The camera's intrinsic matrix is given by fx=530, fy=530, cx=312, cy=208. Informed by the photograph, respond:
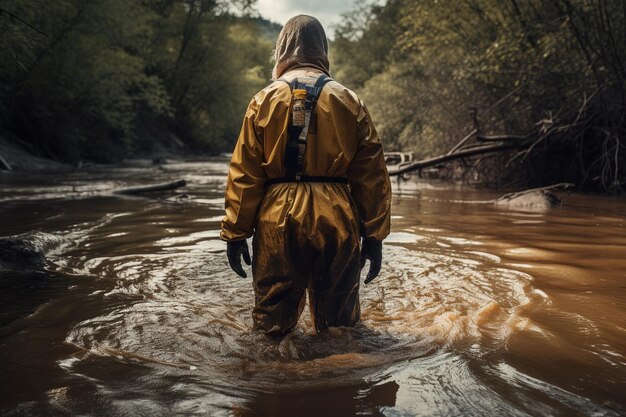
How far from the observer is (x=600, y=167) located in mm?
12211

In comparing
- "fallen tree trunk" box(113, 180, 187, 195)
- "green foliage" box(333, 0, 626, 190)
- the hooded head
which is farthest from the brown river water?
"green foliage" box(333, 0, 626, 190)

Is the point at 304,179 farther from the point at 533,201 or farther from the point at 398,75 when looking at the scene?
the point at 398,75

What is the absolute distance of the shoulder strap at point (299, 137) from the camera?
284cm

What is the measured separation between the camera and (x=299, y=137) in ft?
9.32

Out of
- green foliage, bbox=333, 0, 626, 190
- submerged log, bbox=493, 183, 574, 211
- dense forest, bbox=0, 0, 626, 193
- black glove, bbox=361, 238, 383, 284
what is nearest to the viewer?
black glove, bbox=361, 238, 383, 284

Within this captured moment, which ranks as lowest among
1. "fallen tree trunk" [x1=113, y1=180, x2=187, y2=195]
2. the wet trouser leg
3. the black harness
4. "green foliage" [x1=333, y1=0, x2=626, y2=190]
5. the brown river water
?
the brown river water

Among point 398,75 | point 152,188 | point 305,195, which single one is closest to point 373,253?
point 305,195

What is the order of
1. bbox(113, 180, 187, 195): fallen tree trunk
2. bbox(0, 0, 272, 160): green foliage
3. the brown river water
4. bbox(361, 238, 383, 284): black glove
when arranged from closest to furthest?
1. the brown river water
2. bbox(361, 238, 383, 284): black glove
3. bbox(113, 180, 187, 195): fallen tree trunk
4. bbox(0, 0, 272, 160): green foliage

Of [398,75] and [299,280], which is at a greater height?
[398,75]

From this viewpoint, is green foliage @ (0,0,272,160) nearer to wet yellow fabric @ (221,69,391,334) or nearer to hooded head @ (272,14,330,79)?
hooded head @ (272,14,330,79)

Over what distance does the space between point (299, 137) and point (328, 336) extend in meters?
1.16

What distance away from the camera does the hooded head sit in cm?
314

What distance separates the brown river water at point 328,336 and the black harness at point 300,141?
0.92 meters

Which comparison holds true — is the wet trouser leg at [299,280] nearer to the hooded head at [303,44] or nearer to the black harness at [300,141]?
the black harness at [300,141]
